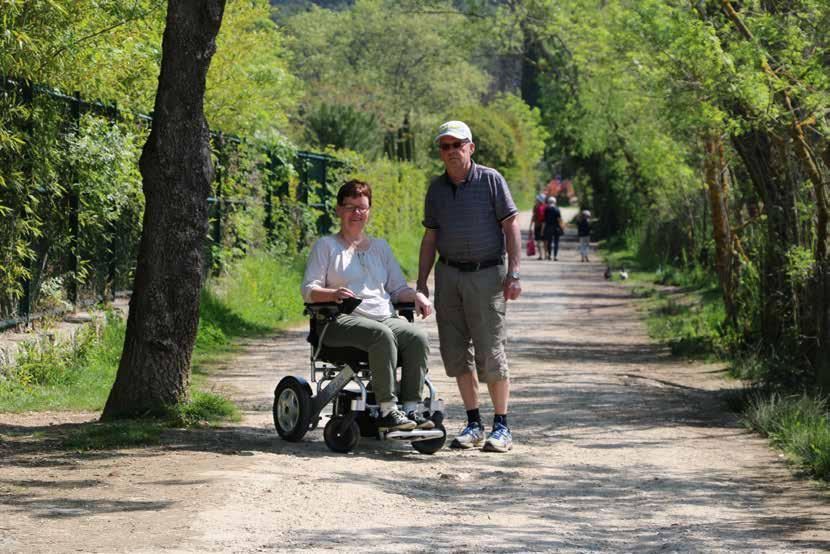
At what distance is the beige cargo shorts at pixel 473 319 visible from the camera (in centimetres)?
934

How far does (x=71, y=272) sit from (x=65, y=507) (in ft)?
20.1

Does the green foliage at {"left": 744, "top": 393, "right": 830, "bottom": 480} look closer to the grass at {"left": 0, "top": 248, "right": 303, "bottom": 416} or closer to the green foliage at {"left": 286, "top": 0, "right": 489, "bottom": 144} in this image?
the grass at {"left": 0, "top": 248, "right": 303, "bottom": 416}

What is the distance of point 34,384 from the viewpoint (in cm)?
1138

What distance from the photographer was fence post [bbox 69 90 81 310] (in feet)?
41.9

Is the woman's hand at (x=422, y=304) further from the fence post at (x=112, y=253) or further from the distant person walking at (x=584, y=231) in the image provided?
the distant person walking at (x=584, y=231)

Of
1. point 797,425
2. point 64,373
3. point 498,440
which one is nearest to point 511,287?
point 498,440

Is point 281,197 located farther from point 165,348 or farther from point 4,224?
point 165,348

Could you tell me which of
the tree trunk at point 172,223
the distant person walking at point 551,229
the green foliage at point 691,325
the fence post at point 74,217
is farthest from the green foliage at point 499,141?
the tree trunk at point 172,223

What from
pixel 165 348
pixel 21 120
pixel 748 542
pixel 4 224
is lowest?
pixel 748 542

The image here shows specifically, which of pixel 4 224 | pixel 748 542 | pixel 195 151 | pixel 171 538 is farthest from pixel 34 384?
pixel 748 542

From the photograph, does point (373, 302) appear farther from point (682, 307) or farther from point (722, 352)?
point (682, 307)

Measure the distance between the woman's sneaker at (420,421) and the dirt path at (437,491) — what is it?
0.21 m

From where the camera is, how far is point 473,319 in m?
9.39

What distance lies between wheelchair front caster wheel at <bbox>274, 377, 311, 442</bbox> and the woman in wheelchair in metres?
0.39
